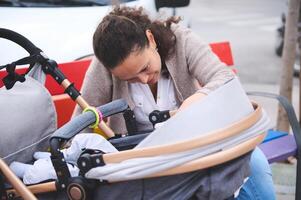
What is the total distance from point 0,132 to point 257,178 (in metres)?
1.24

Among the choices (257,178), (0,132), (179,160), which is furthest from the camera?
(257,178)

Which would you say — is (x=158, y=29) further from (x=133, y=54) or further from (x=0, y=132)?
(x=0, y=132)

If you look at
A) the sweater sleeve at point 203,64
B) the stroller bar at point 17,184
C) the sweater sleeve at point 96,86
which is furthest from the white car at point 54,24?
the stroller bar at point 17,184

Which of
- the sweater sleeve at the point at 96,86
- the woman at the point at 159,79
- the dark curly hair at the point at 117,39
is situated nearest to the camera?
the woman at the point at 159,79

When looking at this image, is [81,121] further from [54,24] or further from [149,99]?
[54,24]

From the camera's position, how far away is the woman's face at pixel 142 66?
2.66 m

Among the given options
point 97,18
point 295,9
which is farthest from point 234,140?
point 295,9

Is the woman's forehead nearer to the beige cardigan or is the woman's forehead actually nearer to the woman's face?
the woman's face

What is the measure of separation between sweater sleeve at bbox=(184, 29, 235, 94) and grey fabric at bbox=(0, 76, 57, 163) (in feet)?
2.52

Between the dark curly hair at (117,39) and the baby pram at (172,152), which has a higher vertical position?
the dark curly hair at (117,39)

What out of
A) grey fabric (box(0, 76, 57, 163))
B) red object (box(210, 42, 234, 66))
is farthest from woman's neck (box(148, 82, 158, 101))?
red object (box(210, 42, 234, 66))

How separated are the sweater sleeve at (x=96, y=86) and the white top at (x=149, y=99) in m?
0.13

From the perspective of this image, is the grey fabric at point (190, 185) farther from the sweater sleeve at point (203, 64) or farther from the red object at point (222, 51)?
the red object at point (222, 51)

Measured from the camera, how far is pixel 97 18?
4117mm
